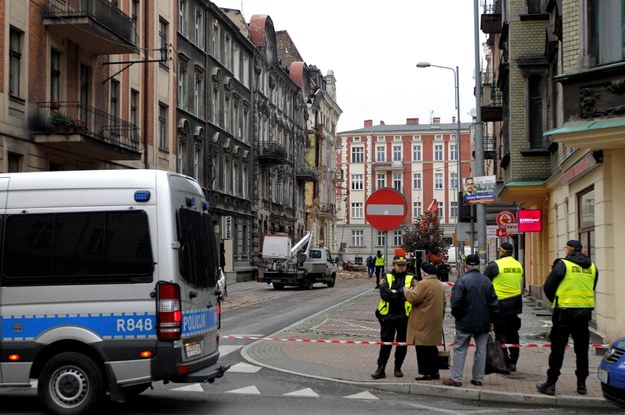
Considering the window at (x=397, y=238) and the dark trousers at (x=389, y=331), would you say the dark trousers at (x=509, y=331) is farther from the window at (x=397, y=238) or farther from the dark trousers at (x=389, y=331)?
the window at (x=397, y=238)

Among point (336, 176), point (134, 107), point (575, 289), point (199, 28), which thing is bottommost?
point (575, 289)

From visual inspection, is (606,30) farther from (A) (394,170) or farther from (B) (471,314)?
(A) (394,170)

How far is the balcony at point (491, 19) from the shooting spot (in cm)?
3347

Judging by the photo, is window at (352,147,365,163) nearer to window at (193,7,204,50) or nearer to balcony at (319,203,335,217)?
balcony at (319,203,335,217)

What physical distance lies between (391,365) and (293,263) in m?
26.6

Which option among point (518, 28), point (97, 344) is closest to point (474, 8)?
point (518, 28)

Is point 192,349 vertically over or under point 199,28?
under

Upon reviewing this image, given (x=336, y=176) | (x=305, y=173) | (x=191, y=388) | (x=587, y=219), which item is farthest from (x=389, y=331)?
(x=336, y=176)

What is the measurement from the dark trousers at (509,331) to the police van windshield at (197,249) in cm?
470

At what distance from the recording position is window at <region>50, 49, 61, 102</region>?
26703 millimetres

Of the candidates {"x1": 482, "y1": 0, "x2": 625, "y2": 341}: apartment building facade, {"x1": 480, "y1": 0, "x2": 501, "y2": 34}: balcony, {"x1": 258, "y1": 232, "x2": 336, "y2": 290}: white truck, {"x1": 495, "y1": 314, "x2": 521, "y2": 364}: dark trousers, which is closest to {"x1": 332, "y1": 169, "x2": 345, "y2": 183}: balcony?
{"x1": 258, "y1": 232, "x2": 336, "y2": 290}: white truck

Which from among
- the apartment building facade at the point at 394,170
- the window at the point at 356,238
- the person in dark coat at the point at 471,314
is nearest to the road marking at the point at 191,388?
the person in dark coat at the point at 471,314

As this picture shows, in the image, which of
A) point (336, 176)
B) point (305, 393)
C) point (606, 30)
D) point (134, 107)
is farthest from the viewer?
point (336, 176)

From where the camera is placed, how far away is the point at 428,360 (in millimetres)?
11281
